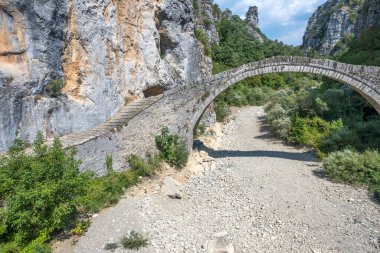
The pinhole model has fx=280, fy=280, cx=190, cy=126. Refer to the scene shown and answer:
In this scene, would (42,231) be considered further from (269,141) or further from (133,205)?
(269,141)

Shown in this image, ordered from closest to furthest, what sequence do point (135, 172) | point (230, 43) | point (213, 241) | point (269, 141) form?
point (213, 241)
point (135, 172)
point (269, 141)
point (230, 43)

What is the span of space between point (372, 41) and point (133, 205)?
60.3 ft

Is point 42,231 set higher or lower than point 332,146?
lower

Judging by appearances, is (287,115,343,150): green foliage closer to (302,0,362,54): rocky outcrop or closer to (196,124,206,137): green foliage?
(196,124,206,137): green foliage

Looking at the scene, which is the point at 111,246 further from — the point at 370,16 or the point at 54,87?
the point at 370,16

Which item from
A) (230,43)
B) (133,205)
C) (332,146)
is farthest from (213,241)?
(230,43)

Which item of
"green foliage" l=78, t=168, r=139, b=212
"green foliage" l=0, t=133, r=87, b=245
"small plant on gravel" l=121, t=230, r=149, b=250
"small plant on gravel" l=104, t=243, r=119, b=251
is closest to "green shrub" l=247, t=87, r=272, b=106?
"green foliage" l=78, t=168, r=139, b=212

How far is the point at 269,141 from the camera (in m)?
14.7

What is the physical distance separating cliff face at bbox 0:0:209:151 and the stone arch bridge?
41.2 inches

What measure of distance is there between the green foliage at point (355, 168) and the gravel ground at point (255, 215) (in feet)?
1.48

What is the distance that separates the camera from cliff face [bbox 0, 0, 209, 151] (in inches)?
313

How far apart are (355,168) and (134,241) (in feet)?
23.5

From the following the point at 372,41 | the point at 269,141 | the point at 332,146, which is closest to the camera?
the point at 332,146

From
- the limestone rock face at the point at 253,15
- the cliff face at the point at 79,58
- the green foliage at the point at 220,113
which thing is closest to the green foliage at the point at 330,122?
the green foliage at the point at 220,113
